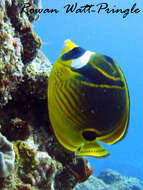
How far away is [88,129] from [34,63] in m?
2.79

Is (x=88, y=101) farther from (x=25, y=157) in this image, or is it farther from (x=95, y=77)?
(x=25, y=157)

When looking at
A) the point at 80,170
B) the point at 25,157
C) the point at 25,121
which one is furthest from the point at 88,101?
the point at 80,170

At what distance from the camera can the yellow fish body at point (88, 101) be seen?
0.65 meters

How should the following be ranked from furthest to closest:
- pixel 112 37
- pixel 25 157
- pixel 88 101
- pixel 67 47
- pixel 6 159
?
pixel 112 37
pixel 25 157
pixel 6 159
pixel 67 47
pixel 88 101

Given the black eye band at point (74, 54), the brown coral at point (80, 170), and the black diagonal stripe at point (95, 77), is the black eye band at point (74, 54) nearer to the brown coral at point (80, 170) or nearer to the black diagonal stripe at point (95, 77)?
the black diagonal stripe at point (95, 77)

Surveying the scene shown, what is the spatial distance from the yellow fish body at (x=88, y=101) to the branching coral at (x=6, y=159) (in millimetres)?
1618

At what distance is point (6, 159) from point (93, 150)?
1.68 m

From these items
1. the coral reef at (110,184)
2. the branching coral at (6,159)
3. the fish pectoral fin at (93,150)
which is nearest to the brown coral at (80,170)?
the branching coral at (6,159)

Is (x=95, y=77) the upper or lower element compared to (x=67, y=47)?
lower

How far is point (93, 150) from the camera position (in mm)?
709

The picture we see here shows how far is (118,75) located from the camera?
68cm

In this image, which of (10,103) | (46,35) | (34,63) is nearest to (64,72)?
(10,103)

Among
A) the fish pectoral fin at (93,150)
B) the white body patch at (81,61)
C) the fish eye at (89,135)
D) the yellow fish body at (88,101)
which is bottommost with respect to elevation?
the fish pectoral fin at (93,150)

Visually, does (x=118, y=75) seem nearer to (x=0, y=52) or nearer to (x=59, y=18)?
(x=0, y=52)
